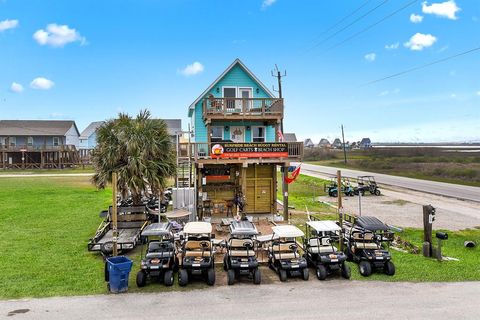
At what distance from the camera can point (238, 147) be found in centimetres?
2075

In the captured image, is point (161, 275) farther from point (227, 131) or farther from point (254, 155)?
point (227, 131)

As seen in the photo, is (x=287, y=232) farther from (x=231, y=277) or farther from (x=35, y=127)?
(x=35, y=127)

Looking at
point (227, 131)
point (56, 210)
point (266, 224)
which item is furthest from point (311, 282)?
point (56, 210)

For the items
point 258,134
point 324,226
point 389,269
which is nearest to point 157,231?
point 324,226

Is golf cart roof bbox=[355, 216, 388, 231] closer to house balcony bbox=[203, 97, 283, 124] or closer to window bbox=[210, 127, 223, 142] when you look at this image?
house balcony bbox=[203, 97, 283, 124]

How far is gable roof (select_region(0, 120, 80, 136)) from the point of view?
2707 inches

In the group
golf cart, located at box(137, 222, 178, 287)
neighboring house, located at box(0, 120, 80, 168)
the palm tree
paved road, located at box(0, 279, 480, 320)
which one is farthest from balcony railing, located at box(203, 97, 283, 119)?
neighboring house, located at box(0, 120, 80, 168)

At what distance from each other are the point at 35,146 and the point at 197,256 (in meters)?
68.4

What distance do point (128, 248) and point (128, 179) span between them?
401 cm

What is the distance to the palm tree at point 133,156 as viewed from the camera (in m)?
18.0

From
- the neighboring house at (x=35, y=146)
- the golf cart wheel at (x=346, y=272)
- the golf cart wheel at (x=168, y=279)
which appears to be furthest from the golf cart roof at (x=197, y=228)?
the neighboring house at (x=35, y=146)

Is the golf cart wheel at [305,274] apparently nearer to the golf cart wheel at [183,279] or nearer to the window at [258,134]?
the golf cart wheel at [183,279]

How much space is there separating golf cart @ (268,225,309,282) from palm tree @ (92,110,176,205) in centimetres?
783

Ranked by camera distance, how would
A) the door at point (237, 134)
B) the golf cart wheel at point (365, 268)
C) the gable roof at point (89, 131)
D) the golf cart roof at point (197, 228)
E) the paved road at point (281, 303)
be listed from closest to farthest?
the paved road at point (281, 303) < the golf cart wheel at point (365, 268) < the golf cart roof at point (197, 228) < the door at point (237, 134) < the gable roof at point (89, 131)
